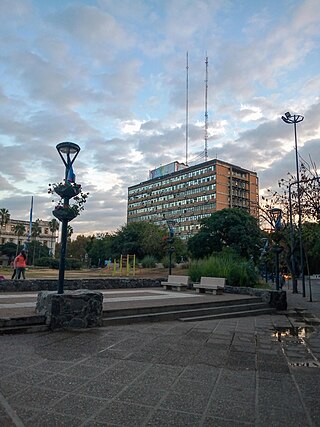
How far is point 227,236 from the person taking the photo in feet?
133

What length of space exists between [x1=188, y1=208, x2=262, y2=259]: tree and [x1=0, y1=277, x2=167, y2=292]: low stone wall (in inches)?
898

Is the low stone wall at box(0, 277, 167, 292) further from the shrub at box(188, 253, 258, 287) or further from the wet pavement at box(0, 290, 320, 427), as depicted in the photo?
the wet pavement at box(0, 290, 320, 427)

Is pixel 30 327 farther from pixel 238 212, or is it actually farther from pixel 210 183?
pixel 210 183

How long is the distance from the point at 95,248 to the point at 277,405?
78228 mm

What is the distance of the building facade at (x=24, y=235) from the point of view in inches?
3685

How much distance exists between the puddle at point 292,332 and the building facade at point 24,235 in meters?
88.8

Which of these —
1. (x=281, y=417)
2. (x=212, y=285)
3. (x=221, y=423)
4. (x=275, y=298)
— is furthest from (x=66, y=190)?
(x=275, y=298)

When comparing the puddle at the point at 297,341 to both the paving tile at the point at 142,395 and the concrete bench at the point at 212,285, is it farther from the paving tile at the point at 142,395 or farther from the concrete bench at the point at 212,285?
the concrete bench at the point at 212,285

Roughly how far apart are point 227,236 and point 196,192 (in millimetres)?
59473

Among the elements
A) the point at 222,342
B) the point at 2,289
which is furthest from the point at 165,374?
the point at 2,289

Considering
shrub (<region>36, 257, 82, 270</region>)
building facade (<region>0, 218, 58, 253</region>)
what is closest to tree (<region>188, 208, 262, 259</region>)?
shrub (<region>36, 257, 82, 270</region>)

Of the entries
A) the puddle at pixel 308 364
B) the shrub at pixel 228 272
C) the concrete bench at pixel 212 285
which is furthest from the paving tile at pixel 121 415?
the shrub at pixel 228 272

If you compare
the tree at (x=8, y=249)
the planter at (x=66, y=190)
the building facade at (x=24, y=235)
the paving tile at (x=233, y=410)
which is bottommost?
the paving tile at (x=233, y=410)

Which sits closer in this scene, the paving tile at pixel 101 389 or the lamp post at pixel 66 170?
the paving tile at pixel 101 389
